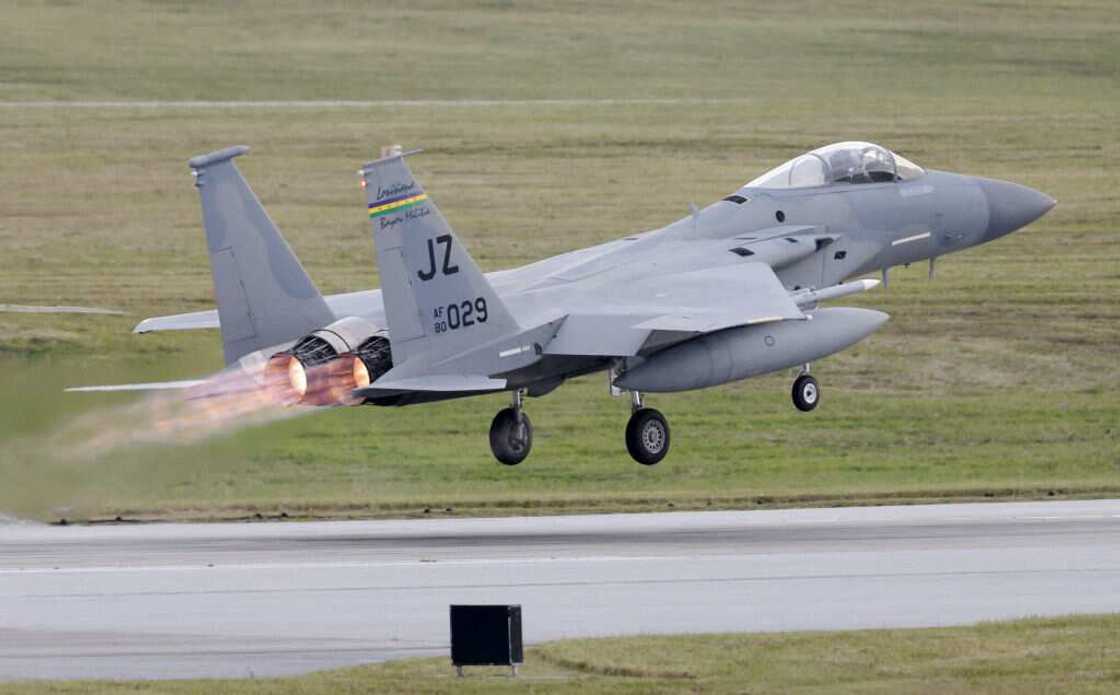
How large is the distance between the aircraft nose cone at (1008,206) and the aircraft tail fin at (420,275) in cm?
1063

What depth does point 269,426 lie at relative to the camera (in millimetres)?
33750

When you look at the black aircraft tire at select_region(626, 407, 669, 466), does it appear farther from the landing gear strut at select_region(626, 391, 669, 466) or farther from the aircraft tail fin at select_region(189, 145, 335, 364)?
the aircraft tail fin at select_region(189, 145, 335, 364)

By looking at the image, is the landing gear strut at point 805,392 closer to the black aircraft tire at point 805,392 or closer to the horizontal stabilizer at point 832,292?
the black aircraft tire at point 805,392

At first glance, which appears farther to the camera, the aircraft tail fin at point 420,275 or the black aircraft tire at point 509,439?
the black aircraft tire at point 509,439

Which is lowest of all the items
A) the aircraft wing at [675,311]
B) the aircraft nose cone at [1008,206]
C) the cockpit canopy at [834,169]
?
the aircraft wing at [675,311]

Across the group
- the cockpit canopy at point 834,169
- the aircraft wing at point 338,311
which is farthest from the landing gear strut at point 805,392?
the aircraft wing at point 338,311

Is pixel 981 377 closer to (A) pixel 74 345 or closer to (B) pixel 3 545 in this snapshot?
(A) pixel 74 345

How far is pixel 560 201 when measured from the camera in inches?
2489

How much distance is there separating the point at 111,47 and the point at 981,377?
179ft

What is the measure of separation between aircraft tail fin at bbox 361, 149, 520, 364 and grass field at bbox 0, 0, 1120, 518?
5.30 m

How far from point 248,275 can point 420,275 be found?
3316mm

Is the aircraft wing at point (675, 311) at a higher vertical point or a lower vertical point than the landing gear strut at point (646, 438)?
higher

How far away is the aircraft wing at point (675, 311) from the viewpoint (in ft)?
102

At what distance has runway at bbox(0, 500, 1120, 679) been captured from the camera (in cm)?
2480
